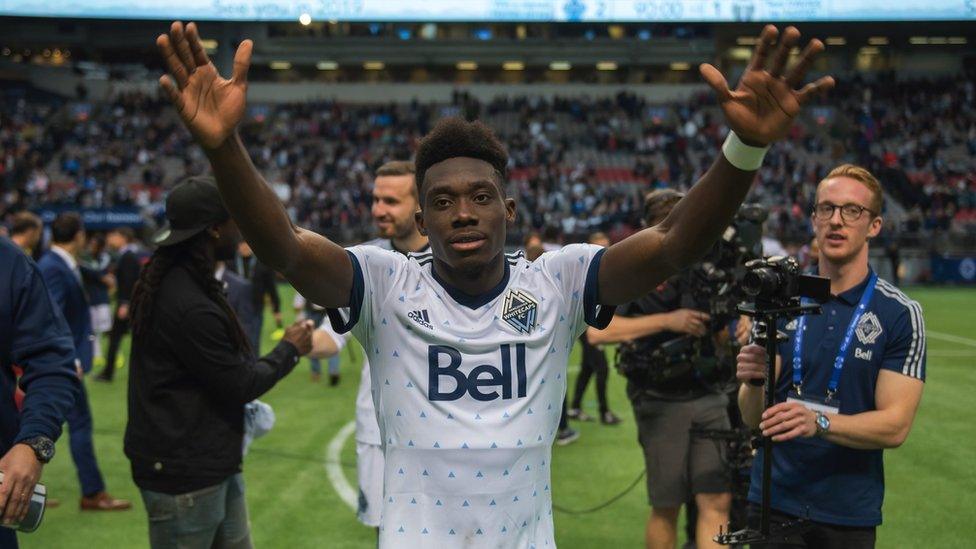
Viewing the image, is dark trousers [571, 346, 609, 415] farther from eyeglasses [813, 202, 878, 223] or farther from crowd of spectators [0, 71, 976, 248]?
crowd of spectators [0, 71, 976, 248]

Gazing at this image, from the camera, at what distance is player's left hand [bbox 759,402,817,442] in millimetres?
3473

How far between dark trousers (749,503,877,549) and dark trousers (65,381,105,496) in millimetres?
5340

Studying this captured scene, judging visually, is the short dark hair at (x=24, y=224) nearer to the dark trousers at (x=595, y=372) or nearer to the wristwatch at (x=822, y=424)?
the dark trousers at (x=595, y=372)

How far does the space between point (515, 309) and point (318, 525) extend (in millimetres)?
4928

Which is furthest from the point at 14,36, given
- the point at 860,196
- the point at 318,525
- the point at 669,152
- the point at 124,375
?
the point at 860,196

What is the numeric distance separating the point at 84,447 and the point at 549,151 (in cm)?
3668

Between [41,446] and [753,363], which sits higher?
[753,363]

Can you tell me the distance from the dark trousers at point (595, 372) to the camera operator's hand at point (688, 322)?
5.04m

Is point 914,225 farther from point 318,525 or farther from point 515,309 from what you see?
point 515,309

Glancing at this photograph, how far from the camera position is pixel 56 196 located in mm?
36844

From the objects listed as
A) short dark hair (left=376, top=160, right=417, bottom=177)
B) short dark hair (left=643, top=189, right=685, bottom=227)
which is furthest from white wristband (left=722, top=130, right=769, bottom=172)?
short dark hair (left=376, top=160, right=417, bottom=177)

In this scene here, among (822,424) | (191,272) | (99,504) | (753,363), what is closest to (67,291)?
(99,504)

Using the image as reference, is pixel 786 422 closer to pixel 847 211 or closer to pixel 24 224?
pixel 847 211

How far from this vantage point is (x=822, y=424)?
12.0 feet
